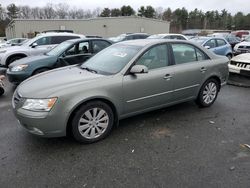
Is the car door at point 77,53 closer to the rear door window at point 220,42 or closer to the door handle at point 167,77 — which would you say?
the door handle at point 167,77

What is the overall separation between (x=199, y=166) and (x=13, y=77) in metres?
5.55

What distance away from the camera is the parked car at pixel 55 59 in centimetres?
619

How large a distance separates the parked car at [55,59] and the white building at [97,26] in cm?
2683

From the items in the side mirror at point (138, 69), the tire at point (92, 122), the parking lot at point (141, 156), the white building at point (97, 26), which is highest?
the white building at point (97, 26)

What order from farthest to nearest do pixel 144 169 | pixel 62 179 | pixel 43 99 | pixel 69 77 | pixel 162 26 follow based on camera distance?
1. pixel 162 26
2. pixel 69 77
3. pixel 43 99
4. pixel 144 169
5. pixel 62 179

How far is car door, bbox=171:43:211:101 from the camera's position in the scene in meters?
4.17

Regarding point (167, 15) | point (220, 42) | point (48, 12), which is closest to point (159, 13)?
point (167, 15)

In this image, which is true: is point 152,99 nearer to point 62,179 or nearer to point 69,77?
point 69,77

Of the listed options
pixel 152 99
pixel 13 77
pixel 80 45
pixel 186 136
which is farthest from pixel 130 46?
pixel 13 77

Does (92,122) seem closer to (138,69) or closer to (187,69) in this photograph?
(138,69)

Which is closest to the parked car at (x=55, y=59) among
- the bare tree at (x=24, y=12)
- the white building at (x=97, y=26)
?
the white building at (x=97, y=26)

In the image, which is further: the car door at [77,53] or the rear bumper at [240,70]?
the car door at [77,53]

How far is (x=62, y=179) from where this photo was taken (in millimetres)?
2576

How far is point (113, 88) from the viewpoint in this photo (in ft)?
11.1
